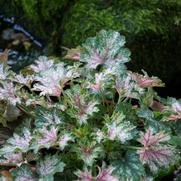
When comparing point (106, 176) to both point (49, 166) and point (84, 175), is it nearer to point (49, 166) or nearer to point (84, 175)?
point (84, 175)

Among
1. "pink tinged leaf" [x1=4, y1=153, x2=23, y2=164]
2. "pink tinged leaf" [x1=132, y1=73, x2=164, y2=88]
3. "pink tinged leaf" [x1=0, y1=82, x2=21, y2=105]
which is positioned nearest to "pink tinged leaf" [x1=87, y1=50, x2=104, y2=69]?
"pink tinged leaf" [x1=132, y1=73, x2=164, y2=88]

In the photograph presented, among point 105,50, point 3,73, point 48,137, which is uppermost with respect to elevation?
point 105,50

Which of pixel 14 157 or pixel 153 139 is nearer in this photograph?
pixel 153 139

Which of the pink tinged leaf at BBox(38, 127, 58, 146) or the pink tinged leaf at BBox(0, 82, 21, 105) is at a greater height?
the pink tinged leaf at BBox(0, 82, 21, 105)

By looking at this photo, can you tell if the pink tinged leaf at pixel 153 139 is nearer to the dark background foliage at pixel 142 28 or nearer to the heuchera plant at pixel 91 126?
the heuchera plant at pixel 91 126

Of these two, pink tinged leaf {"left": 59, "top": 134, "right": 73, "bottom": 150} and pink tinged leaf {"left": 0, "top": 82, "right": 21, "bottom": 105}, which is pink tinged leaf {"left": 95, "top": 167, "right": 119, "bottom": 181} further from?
pink tinged leaf {"left": 0, "top": 82, "right": 21, "bottom": 105}

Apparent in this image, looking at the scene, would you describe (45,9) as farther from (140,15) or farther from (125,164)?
(125,164)

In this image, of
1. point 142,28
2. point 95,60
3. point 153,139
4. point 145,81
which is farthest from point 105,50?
point 142,28

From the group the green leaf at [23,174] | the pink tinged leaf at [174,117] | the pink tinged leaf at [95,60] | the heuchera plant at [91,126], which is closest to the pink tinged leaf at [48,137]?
the heuchera plant at [91,126]
